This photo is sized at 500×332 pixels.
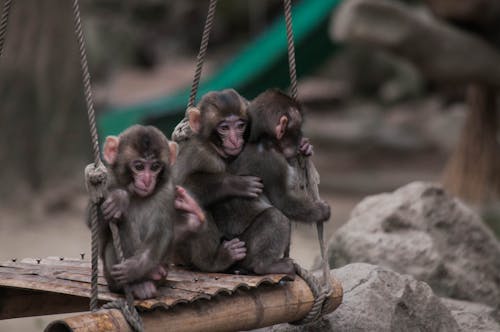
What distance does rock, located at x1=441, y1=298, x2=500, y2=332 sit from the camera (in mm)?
5773

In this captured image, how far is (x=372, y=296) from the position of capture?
5.25 meters

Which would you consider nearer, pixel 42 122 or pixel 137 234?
pixel 137 234

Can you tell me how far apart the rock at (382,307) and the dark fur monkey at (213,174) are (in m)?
0.84

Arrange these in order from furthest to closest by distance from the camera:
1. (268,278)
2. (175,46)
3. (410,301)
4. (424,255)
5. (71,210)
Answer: (175,46) → (71,210) → (424,255) → (410,301) → (268,278)

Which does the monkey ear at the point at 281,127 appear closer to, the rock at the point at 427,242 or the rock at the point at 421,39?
the rock at the point at 427,242

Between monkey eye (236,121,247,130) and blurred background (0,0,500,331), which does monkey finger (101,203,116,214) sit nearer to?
monkey eye (236,121,247,130)

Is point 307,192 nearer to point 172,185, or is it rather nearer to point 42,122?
point 172,185

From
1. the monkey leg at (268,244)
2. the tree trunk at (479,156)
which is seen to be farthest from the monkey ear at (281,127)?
the tree trunk at (479,156)

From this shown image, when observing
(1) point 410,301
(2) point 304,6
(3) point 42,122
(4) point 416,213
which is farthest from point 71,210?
(1) point 410,301

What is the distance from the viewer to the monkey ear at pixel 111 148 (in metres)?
4.18

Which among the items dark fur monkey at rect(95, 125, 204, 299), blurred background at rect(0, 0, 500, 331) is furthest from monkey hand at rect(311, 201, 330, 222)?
blurred background at rect(0, 0, 500, 331)

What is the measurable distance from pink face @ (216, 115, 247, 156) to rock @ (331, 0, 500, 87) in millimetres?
6042

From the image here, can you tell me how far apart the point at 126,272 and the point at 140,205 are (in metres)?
0.32

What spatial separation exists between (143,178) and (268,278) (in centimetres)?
84
